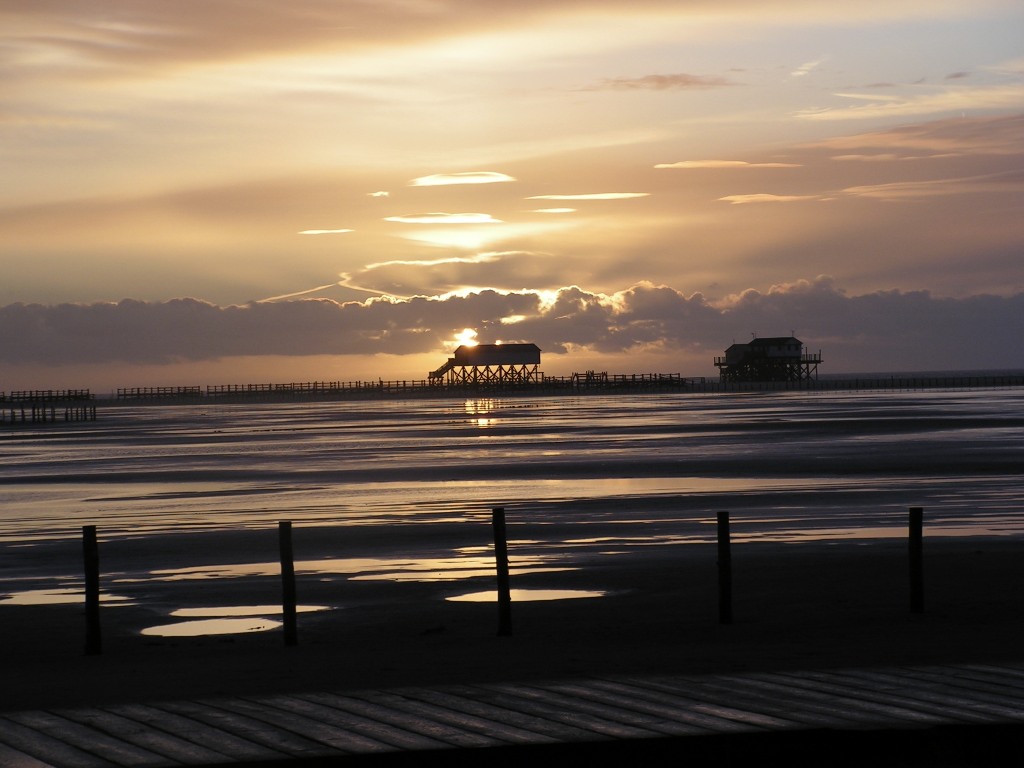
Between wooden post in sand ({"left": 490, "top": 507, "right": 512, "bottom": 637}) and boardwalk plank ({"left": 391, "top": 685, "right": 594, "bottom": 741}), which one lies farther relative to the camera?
wooden post in sand ({"left": 490, "top": 507, "right": 512, "bottom": 637})

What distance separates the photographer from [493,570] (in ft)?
58.4

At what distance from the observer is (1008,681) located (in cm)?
841

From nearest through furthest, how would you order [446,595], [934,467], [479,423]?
[446,595]
[934,467]
[479,423]

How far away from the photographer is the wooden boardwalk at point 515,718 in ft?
23.2

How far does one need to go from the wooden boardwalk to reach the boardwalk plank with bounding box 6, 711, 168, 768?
10 millimetres

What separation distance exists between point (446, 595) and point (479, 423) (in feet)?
212

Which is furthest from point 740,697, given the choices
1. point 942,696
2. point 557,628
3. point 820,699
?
point 557,628

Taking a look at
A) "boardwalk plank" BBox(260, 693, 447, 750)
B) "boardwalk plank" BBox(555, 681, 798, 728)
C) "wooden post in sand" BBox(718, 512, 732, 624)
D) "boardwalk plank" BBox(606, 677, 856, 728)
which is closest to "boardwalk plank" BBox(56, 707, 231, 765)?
"boardwalk plank" BBox(260, 693, 447, 750)

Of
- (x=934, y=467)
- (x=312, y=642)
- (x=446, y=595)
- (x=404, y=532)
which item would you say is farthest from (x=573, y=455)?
(x=312, y=642)

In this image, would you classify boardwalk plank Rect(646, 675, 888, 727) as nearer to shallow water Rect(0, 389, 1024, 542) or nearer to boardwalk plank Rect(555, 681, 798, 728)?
boardwalk plank Rect(555, 681, 798, 728)

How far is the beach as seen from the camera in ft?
36.0

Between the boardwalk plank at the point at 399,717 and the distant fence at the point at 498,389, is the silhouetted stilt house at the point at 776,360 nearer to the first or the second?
the distant fence at the point at 498,389

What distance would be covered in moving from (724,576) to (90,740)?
280 inches

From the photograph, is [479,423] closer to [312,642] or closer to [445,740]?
[312,642]
